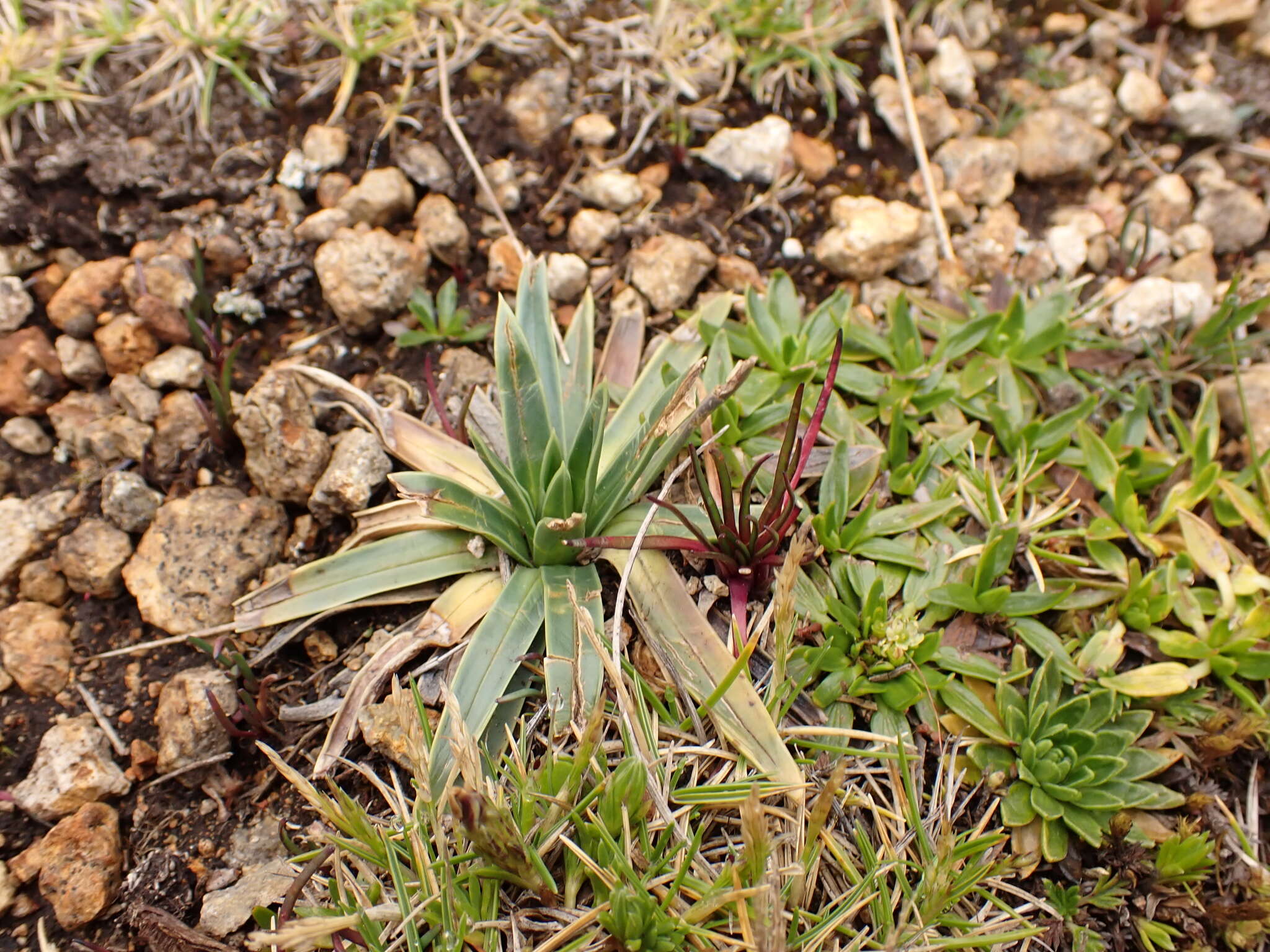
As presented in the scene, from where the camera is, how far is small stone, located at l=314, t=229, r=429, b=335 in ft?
9.37

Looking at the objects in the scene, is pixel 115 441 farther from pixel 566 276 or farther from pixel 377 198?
pixel 566 276

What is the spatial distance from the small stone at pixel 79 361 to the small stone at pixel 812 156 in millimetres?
2674

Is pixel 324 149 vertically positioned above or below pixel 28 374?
above

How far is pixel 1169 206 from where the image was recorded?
3.43 metres

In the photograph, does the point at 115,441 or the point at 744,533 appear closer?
the point at 744,533

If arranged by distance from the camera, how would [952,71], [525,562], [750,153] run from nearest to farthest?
[525,562] < [750,153] < [952,71]

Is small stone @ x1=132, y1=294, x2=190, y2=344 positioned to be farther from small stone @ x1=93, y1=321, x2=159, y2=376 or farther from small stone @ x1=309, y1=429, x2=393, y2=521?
small stone @ x1=309, y1=429, x2=393, y2=521

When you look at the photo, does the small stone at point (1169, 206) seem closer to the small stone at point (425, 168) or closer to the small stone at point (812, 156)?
the small stone at point (812, 156)

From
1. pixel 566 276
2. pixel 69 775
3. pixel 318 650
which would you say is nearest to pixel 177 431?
pixel 318 650

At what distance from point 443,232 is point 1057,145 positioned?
2.52 metres

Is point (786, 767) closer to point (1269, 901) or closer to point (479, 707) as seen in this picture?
point (479, 707)

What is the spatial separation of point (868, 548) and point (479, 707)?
3.83 ft

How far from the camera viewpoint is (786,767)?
77.7 inches

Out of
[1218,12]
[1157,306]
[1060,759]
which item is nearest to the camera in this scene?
[1060,759]
